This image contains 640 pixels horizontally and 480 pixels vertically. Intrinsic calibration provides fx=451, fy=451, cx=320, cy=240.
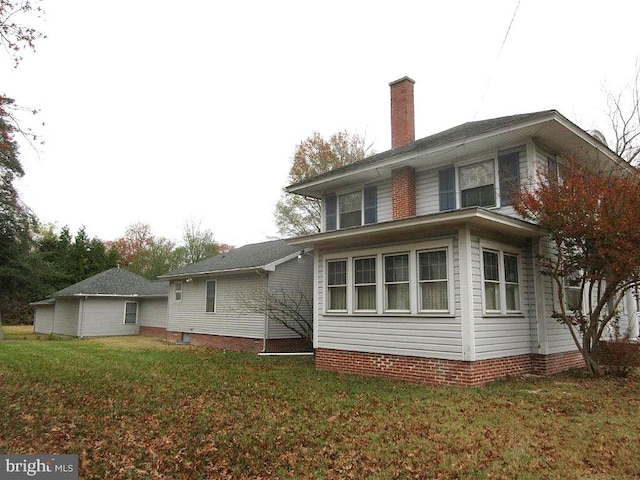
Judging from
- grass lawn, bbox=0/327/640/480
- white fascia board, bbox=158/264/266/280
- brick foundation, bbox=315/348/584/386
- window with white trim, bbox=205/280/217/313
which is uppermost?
white fascia board, bbox=158/264/266/280

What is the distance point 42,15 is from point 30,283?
22977mm

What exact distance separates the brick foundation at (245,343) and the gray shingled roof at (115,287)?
6.83 m

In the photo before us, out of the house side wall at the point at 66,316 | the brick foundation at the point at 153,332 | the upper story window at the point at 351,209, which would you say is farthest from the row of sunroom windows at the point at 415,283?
the house side wall at the point at 66,316

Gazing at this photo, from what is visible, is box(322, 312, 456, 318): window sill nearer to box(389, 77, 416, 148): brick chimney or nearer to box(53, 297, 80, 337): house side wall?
box(389, 77, 416, 148): brick chimney

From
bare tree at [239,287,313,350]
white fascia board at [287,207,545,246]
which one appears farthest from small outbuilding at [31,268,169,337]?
white fascia board at [287,207,545,246]

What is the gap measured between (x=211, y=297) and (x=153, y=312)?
794 centimetres

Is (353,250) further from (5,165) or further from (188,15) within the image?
(5,165)

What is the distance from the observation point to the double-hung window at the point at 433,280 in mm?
9438

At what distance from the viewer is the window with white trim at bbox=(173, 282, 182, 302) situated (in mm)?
20828

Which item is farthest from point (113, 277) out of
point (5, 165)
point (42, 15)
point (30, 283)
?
point (42, 15)

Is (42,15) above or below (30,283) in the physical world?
above

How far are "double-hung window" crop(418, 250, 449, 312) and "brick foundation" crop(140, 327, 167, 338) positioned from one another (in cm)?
1718

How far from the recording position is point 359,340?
10711 millimetres

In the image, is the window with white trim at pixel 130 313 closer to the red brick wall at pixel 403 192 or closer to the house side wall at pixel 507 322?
the red brick wall at pixel 403 192
